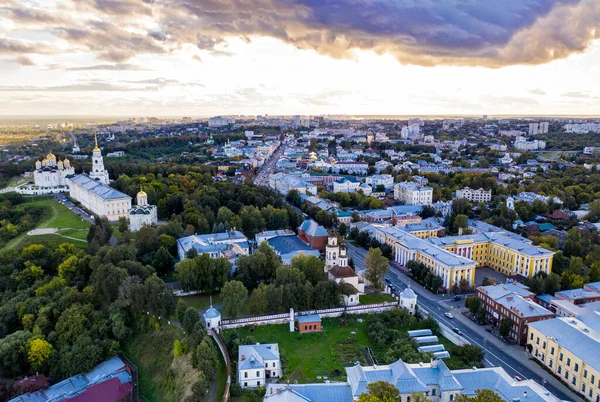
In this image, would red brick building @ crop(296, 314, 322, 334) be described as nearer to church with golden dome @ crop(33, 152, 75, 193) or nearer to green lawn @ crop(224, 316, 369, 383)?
green lawn @ crop(224, 316, 369, 383)

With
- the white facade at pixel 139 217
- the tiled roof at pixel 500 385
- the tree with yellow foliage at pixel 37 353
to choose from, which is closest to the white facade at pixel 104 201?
the white facade at pixel 139 217

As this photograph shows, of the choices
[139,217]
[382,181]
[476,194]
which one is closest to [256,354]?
[139,217]

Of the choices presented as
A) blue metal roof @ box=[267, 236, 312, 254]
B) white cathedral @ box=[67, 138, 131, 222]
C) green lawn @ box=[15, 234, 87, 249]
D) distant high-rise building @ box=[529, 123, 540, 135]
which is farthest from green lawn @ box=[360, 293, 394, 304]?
distant high-rise building @ box=[529, 123, 540, 135]

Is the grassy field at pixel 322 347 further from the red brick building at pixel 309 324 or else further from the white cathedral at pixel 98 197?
the white cathedral at pixel 98 197

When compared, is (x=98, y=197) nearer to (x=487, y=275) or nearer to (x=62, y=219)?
(x=62, y=219)

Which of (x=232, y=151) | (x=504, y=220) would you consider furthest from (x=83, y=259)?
(x=232, y=151)

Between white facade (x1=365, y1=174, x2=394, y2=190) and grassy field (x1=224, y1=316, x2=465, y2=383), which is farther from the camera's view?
white facade (x1=365, y1=174, x2=394, y2=190)

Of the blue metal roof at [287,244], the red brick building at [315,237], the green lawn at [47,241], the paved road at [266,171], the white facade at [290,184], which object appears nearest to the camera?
the blue metal roof at [287,244]
